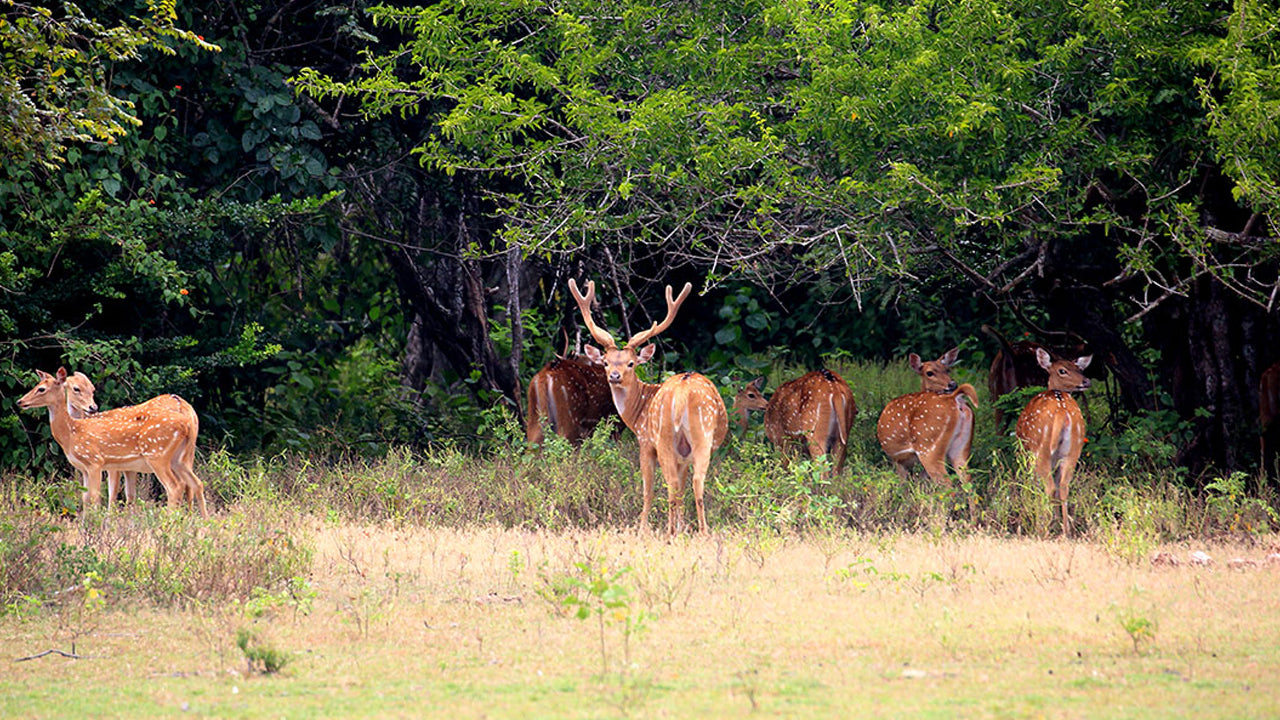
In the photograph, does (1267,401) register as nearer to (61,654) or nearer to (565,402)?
(565,402)

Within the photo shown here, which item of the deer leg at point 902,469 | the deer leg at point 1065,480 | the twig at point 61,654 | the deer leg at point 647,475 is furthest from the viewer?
the deer leg at point 902,469

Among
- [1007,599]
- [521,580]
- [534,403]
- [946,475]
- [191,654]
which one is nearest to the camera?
[191,654]

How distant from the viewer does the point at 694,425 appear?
10.1m

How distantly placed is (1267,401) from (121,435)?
8672mm

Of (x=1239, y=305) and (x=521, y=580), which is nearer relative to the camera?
(x=521, y=580)

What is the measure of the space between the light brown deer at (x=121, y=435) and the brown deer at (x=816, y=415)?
4801 millimetres

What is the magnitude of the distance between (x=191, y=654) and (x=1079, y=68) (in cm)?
705

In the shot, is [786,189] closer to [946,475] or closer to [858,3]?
[858,3]

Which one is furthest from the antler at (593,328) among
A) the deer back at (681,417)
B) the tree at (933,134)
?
the deer back at (681,417)

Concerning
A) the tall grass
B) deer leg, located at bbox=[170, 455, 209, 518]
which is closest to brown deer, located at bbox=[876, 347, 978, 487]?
the tall grass

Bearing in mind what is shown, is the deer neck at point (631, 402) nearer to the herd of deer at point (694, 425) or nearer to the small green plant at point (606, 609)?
the herd of deer at point (694, 425)

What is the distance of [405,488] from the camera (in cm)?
1136

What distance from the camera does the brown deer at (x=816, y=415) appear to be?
11.9 meters

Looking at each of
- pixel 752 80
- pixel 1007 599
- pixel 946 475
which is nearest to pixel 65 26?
pixel 752 80
